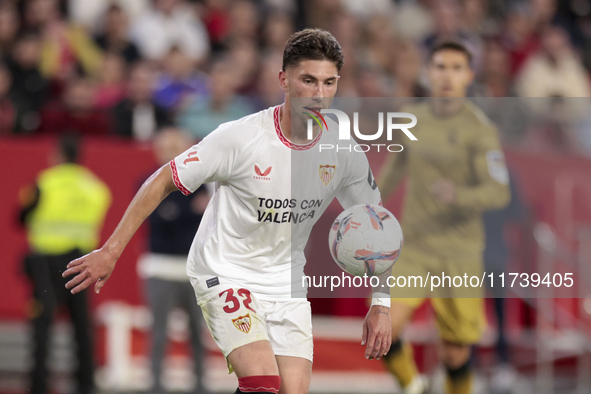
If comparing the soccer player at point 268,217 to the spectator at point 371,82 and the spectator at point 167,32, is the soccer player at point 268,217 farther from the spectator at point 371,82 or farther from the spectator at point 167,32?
the spectator at point 167,32

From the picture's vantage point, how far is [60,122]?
986 cm

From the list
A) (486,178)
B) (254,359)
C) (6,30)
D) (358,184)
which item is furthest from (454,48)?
(6,30)

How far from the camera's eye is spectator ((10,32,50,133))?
32.4 feet

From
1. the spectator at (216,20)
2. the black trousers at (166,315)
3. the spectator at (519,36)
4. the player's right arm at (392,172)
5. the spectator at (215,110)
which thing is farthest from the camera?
the spectator at (519,36)

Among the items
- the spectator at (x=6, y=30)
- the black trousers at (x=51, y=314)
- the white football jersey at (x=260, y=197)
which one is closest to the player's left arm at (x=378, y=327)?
the white football jersey at (x=260, y=197)

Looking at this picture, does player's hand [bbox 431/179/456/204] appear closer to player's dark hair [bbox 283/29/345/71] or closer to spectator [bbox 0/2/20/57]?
player's dark hair [bbox 283/29/345/71]

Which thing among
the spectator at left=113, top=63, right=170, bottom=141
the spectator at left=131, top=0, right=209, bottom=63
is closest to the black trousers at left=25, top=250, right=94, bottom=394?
the spectator at left=113, top=63, right=170, bottom=141

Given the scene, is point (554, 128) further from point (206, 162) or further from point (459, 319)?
point (206, 162)

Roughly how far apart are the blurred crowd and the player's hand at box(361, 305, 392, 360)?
4.80 meters

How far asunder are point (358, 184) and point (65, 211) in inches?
198

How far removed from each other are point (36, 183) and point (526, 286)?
5.53 meters

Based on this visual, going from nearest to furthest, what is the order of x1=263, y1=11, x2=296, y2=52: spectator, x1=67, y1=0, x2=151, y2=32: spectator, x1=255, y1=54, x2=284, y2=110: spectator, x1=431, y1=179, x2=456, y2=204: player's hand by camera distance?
x1=431, y1=179, x2=456, y2=204: player's hand, x1=255, y1=54, x2=284, y2=110: spectator, x1=263, y1=11, x2=296, y2=52: spectator, x1=67, y1=0, x2=151, y2=32: spectator

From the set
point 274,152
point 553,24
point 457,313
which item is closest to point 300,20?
point 553,24

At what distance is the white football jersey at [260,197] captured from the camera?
4578 mm
